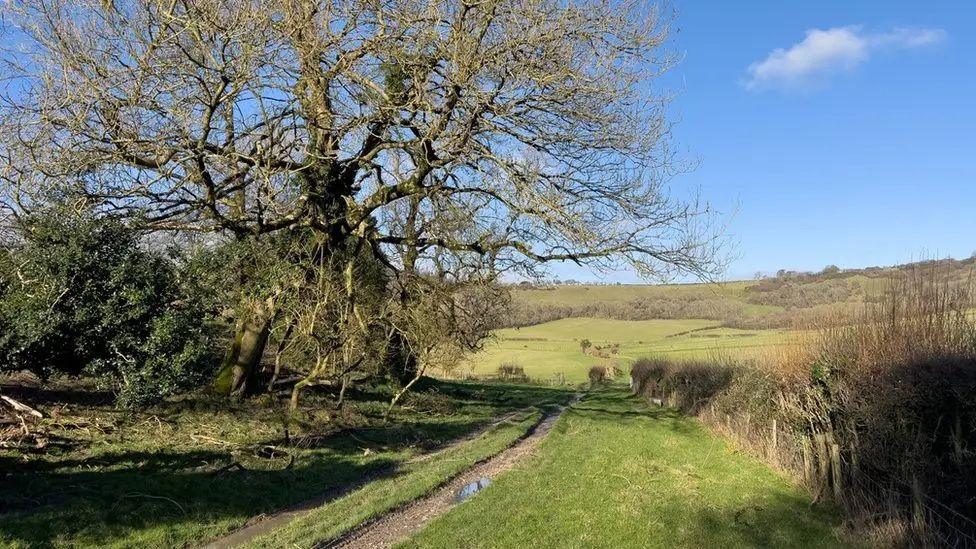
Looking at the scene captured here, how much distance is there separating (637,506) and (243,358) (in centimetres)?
1095

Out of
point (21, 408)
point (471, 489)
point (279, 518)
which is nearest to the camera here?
point (279, 518)

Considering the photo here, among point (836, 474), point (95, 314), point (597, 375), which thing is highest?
point (95, 314)

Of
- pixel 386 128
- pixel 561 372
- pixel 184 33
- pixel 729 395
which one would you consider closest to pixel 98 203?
pixel 184 33

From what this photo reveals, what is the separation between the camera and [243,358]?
50.9 feet

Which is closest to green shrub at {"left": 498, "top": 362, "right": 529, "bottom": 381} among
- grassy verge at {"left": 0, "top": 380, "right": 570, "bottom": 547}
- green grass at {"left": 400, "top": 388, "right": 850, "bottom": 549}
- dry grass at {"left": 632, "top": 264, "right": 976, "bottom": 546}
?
grassy verge at {"left": 0, "top": 380, "right": 570, "bottom": 547}

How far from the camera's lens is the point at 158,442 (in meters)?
10.8

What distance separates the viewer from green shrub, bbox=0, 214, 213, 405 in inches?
360

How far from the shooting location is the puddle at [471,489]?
10.0 metres

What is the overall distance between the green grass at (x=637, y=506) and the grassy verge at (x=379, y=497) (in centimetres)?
101

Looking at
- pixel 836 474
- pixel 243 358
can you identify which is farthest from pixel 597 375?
pixel 836 474

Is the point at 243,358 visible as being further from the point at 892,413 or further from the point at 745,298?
the point at 745,298

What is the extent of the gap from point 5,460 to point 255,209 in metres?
7.43

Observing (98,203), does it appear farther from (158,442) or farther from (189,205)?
(158,442)

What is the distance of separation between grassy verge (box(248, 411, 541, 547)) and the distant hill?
18.8 feet
